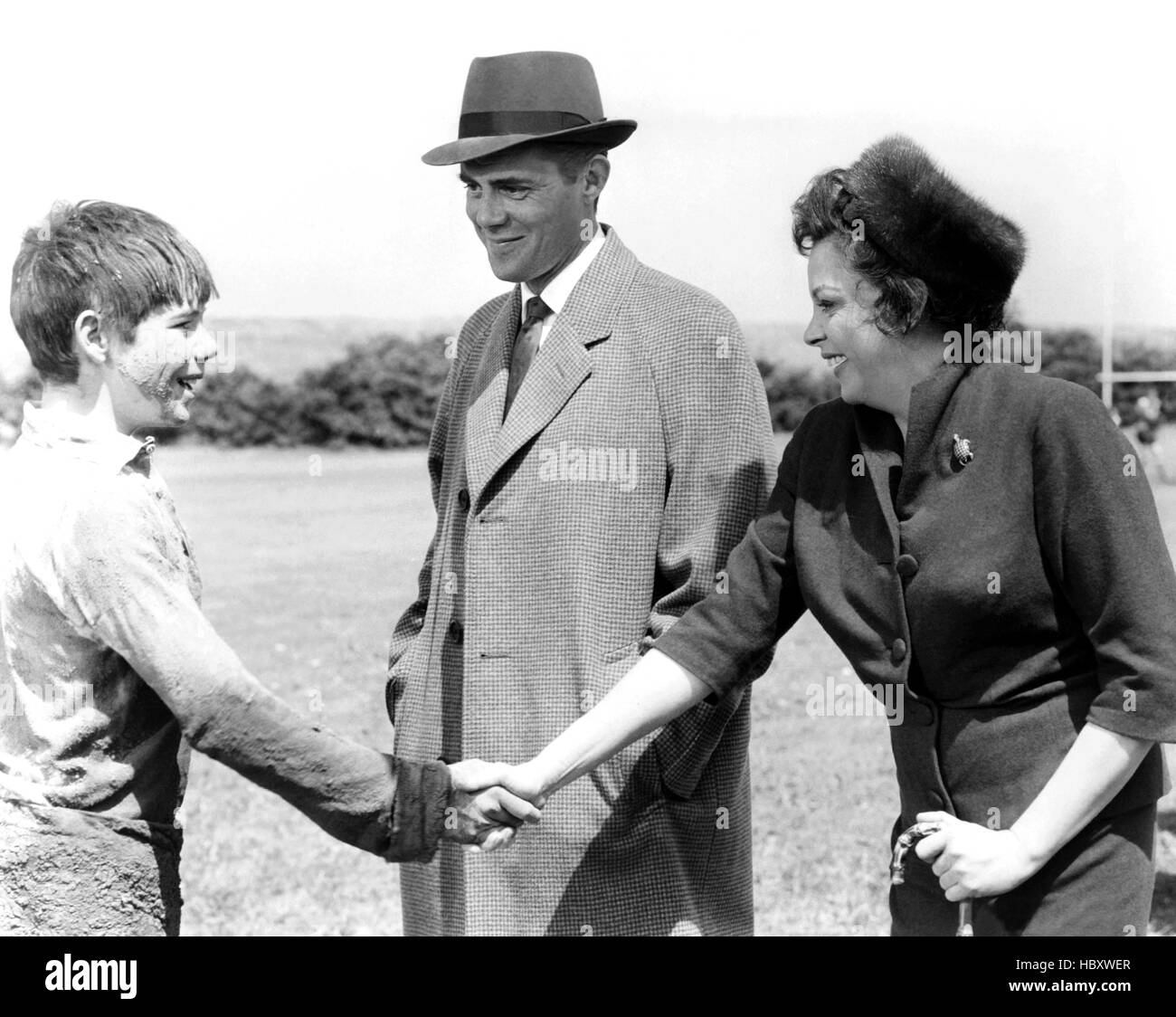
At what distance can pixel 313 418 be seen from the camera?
11.6 m

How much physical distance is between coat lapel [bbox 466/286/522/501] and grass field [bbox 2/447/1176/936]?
2.58ft

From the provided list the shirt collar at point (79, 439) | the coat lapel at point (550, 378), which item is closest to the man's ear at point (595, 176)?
the coat lapel at point (550, 378)

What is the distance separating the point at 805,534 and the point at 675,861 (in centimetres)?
81

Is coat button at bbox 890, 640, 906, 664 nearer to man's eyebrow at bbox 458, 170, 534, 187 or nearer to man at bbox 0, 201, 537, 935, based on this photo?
man at bbox 0, 201, 537, 935

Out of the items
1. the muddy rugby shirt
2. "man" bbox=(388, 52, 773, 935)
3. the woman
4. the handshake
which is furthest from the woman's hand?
the muddy rugby shirt

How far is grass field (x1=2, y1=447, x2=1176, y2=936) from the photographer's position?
5.75 meters

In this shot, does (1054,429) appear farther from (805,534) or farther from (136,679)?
(136,679)

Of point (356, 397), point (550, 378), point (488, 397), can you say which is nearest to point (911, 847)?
point (550, 378)

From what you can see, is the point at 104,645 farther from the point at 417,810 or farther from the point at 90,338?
the point at 417,810

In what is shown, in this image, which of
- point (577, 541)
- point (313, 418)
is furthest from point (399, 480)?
point (577, 541)

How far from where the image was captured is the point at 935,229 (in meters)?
2.63

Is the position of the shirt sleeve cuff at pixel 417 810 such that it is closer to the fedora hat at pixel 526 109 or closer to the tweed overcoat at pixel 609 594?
the tweed overcoat at pixel 609 594

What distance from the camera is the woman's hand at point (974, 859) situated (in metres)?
2.42

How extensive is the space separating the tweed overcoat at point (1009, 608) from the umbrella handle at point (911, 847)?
0.03m
